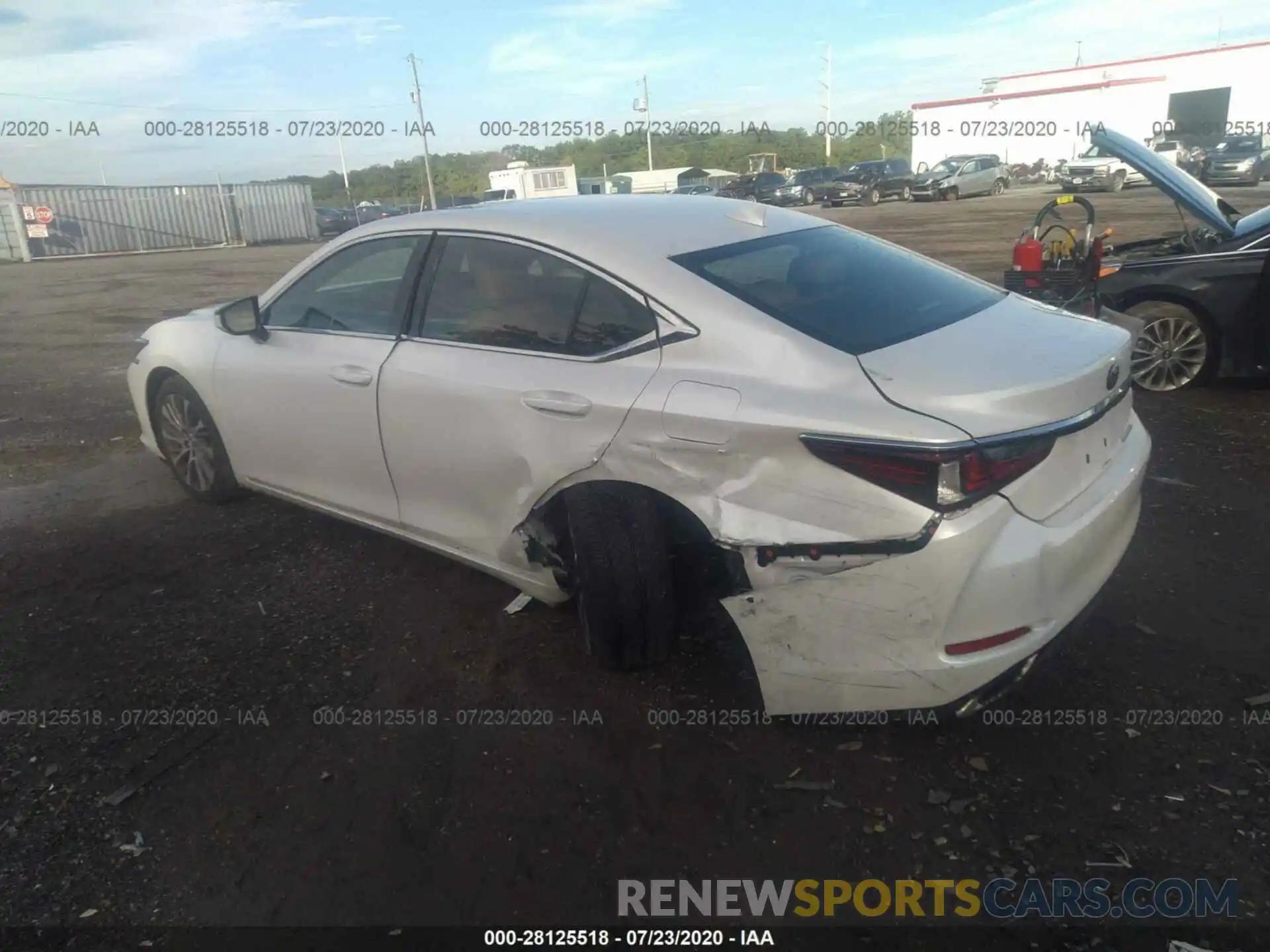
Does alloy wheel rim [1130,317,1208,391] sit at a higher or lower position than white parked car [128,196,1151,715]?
lower

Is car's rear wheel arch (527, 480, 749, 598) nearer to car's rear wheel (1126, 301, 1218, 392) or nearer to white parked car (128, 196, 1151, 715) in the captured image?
white parked car (128, 196, 1151, 715)

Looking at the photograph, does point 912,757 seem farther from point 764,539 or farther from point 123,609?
point 123,609

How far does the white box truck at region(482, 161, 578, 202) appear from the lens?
37688 millimetres

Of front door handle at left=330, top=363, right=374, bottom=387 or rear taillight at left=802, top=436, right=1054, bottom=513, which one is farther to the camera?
front door handle at left=330, top=363, right=374, bottom=387

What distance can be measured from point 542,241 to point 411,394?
0.75 m

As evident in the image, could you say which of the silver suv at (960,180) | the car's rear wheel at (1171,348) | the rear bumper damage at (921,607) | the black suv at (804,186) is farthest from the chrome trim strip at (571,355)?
the black suv at (804,186)

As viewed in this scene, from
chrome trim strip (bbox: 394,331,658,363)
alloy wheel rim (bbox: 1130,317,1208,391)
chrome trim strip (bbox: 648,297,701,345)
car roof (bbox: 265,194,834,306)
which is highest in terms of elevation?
car roof (bbox: 265,194,834,306)

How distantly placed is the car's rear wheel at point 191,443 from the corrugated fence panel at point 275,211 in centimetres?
3581

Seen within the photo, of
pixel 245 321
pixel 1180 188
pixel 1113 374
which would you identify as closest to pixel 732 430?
pixel 1113 374

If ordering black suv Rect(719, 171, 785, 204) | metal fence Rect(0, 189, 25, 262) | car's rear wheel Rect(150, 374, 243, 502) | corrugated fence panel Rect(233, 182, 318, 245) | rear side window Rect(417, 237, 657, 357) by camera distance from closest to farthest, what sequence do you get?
rear side window Rect(417, 237, 657, 357), car's rear wheel Rect(150, 374, 243, 502), metal fence Rect(0, 189, 25, 262), black suv Rect(719, 171, 785, 204), corrugated fence panel Rect(233, 182, 318, 245)

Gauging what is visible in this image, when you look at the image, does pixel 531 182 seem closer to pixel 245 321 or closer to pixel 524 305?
pixel 245 321

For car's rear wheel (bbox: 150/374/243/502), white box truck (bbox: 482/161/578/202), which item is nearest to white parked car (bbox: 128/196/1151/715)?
car's rear wheel (bbox: 150/374/243/502)

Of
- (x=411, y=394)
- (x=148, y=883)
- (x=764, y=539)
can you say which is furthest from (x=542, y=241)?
(x=148, y=883)

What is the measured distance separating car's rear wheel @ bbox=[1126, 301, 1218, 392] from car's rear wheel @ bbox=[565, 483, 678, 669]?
14.4 ft
